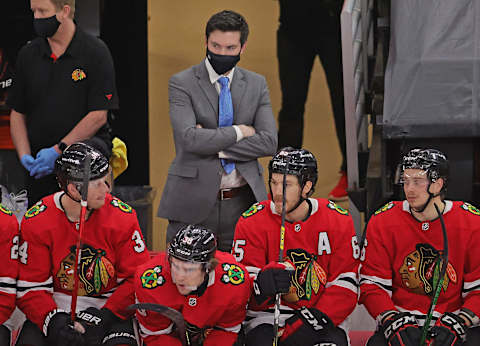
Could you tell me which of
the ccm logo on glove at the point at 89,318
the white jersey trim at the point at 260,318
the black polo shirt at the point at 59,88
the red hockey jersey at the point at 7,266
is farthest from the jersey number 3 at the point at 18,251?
the white jersey trim at the point at 260,318

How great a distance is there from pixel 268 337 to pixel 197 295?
1.18 ft

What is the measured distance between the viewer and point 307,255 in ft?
11.7

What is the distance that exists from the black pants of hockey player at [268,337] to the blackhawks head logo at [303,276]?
0.17 meters

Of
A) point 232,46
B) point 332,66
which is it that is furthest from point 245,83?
point 332,66

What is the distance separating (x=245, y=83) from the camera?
168 inches

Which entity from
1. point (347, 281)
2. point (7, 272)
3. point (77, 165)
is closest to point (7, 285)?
point (7, 272)

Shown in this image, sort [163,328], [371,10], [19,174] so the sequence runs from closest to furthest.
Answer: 1. [163,328]
2. [371,10]
3. [19,174]

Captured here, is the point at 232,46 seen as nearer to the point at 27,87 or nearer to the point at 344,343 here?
the point at 27,87

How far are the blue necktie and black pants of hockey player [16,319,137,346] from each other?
100cm

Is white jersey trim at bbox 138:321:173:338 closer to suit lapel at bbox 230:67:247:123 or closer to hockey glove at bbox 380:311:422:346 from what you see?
hockey glove at bbox 380:311:422:346

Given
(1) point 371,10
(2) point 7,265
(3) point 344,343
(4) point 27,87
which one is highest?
(1) point 371,10

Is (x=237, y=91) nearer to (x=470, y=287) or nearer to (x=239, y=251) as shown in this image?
(x=239, y=251)

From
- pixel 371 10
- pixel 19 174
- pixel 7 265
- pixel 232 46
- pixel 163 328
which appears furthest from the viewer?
pixel 19 174

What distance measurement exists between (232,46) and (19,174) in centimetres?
245
